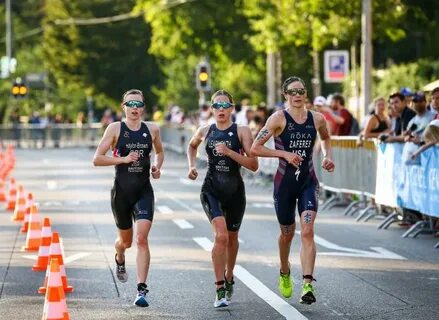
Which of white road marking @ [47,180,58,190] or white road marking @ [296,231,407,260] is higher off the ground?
white road marking @ [296,231,407,260]

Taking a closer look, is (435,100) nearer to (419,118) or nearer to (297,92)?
(419,118)

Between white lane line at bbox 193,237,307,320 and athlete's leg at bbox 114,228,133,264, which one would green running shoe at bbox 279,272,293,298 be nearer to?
white lane line at bbox 193,237,307,320

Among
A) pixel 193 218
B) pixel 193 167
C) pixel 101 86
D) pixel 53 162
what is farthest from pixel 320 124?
pixel 101 86

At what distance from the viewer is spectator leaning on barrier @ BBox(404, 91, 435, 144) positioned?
19.1 m

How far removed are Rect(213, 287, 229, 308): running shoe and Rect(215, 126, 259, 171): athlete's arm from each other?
1.04 m

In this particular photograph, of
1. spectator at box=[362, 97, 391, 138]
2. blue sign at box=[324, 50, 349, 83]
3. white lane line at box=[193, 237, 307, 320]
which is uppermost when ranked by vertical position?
blue sign at box=[324, 50, 349, 83]

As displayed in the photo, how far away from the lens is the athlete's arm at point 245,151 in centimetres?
1200

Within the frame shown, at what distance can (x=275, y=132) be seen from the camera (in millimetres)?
12273

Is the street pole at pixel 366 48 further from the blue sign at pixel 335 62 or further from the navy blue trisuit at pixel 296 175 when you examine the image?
the navy blue trisuit at pixel 296 175

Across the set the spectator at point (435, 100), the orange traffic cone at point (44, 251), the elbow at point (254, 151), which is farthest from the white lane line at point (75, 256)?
the spectator at point (435, 100)

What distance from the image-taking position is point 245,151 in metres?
12.2

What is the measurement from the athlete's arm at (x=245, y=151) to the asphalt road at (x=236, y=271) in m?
1.17

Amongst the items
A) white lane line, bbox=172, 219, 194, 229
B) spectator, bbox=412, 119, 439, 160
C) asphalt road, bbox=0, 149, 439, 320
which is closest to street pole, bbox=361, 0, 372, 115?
asphalt road, bbox=0, 149, 439, 320

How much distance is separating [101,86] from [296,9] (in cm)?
6273
